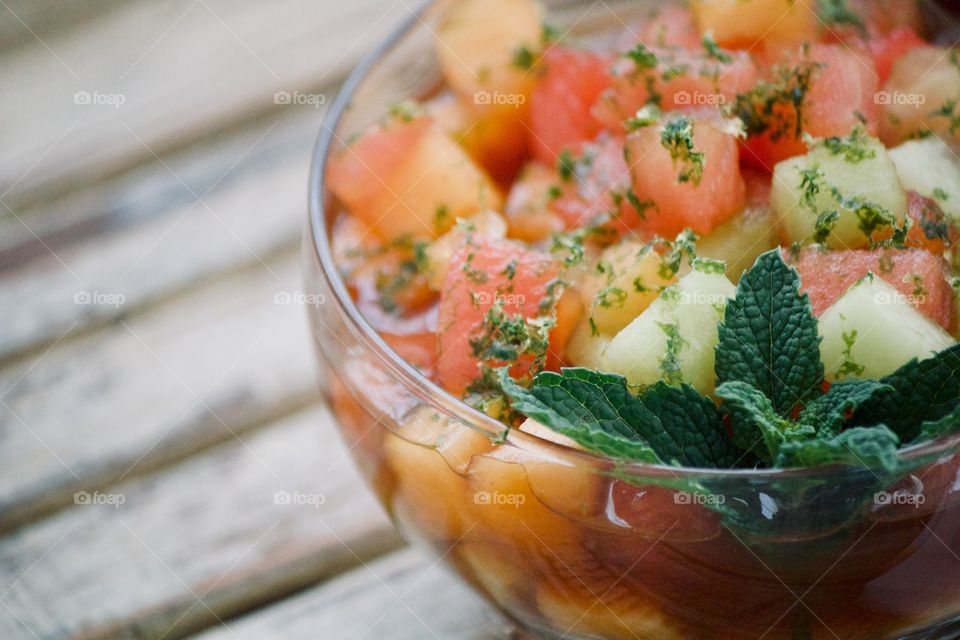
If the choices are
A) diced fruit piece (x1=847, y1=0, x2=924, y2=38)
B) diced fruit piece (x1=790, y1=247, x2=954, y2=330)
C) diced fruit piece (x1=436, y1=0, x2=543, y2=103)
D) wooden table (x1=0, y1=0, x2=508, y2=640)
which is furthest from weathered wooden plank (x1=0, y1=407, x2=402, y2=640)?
diced fruit piece (x1=847, y1=0, x2=924, y2=38)

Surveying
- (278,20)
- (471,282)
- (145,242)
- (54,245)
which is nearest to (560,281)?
(471,282)

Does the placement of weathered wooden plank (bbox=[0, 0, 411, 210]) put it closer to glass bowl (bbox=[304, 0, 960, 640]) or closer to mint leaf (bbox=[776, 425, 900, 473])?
glass bowl (bbox=[304, 0, 960, 640])

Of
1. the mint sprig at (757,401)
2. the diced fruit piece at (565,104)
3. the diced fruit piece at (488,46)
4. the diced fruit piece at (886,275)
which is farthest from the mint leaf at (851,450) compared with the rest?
the diced fruit piece at (488,46)

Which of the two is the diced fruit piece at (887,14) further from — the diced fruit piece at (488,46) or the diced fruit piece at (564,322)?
the diced fruit piece at (564,322)

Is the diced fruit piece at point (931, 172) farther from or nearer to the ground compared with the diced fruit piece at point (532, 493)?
farther from the ground

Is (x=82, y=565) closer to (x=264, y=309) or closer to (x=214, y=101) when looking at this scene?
(x=264, y=309)

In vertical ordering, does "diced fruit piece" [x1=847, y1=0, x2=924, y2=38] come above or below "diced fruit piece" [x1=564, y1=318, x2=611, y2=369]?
above
